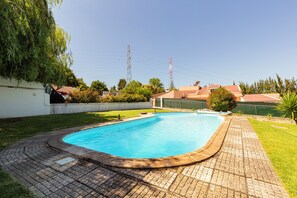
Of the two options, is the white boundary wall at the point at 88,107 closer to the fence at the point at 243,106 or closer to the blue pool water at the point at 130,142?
the fence at the point at 243,106

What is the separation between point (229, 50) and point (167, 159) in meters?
25.9

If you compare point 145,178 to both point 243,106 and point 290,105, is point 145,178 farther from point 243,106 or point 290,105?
point 243,106

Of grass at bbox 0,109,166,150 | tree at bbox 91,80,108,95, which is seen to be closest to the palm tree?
grass at bbox 0,109,166,150

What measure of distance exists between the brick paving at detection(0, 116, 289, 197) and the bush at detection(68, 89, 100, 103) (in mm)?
12679

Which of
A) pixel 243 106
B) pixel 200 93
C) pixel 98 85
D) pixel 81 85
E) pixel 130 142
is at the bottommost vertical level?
pixel 130 142

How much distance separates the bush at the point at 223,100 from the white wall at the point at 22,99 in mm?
18223

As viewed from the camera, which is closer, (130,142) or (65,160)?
(65,160)

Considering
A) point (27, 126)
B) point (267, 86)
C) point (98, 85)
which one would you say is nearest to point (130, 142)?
point (27, 126)

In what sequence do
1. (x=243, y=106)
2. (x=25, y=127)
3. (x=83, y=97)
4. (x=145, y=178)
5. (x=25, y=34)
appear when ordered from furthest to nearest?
(x=83, y=97) < (x=243, y=106) < (x=25, y=127) < (x=25, y=34) < (x=145, y=178)

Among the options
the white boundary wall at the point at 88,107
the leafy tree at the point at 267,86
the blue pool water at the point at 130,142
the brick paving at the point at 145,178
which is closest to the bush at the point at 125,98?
the white boundary wall at the point at 88,107

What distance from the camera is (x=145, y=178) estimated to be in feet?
9.54

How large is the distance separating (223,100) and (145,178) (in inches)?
612

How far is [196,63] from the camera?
106 ft

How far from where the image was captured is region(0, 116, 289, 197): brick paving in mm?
2480
